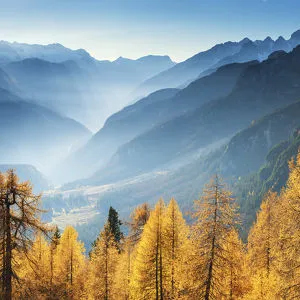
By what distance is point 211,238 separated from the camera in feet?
97.4

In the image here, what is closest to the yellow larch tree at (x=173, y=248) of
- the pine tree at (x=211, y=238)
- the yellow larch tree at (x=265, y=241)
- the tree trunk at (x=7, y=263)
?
the pine tree at (x=211, y=238)

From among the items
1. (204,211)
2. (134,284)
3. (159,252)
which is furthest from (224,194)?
(134,284)

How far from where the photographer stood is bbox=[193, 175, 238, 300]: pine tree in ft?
97.1

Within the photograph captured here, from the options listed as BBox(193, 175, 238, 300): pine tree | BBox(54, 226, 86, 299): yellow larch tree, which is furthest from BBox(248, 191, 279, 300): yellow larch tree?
BBox(54, 226, 86, 299): yellow larch tree

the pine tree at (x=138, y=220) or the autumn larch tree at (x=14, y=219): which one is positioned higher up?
the autumn larch tree at (x=14, y=219)

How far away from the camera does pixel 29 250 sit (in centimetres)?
2469

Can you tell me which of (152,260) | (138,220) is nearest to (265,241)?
(152,260)

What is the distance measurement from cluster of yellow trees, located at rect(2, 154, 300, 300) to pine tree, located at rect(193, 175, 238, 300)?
81 millimetres

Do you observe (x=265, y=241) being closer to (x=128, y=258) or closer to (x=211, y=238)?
(x=211, y=238)

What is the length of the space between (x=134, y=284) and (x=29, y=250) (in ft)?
58.4

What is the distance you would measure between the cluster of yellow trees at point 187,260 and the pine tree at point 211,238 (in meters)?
0.08

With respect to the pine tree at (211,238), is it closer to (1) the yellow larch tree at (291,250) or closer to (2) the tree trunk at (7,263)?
(1) the yellow larch tree at (291,250)

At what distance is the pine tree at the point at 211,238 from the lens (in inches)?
1165

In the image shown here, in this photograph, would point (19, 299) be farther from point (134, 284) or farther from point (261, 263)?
point (261, 263)
